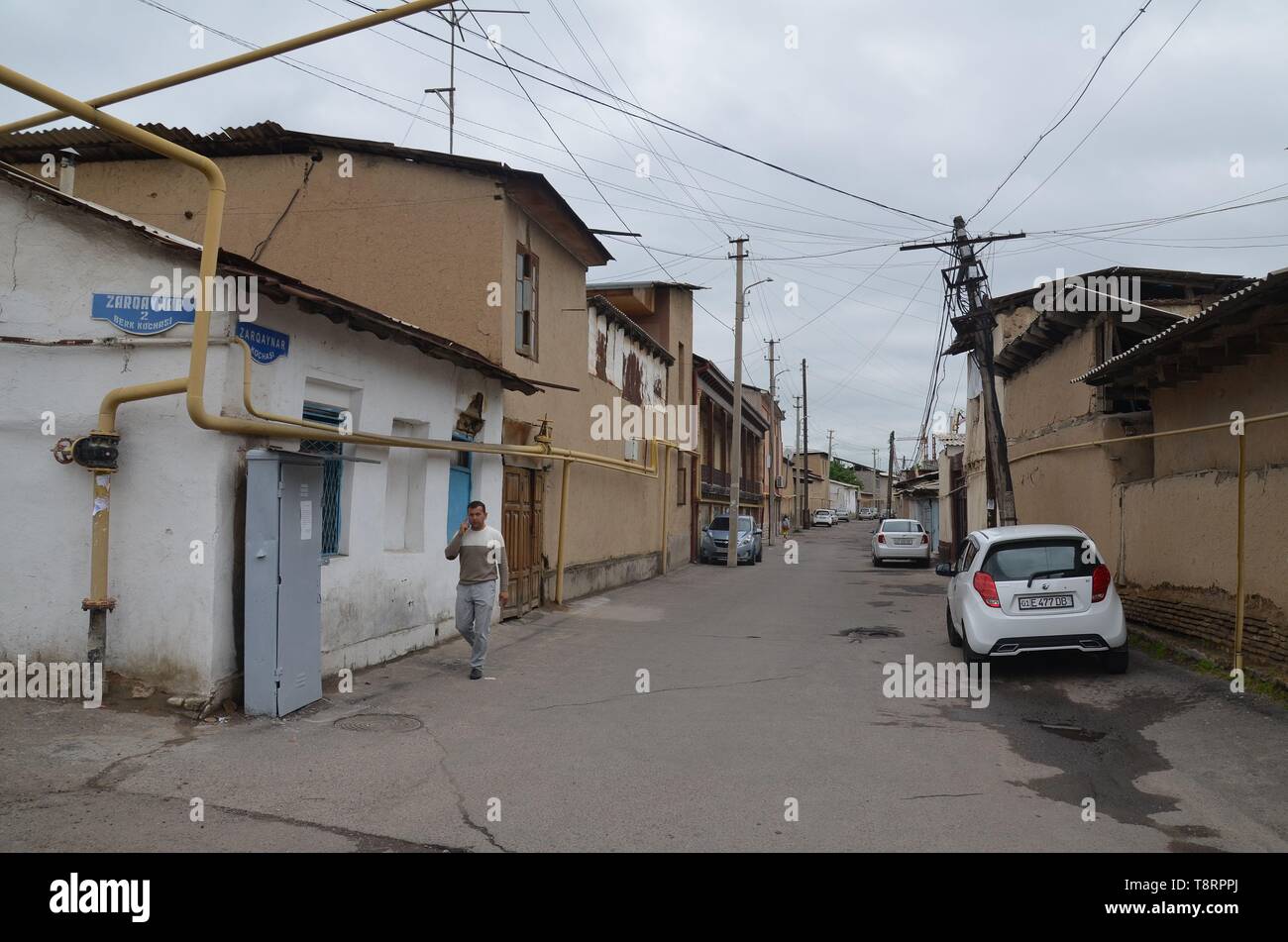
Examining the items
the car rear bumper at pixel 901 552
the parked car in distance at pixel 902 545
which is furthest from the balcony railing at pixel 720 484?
the car rear bumper at pixel 901 552

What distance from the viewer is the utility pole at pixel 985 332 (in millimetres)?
17297

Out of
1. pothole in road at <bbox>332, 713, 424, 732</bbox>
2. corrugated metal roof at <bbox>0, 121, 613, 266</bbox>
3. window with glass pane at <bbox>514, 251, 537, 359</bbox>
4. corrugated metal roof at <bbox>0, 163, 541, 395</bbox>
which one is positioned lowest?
pothole in road at <bbox>332, 713, 424, 732</bbox>

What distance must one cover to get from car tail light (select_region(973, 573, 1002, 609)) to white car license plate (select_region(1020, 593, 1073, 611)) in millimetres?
249

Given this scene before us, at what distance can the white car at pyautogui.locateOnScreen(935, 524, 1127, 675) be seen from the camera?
9.45 meters

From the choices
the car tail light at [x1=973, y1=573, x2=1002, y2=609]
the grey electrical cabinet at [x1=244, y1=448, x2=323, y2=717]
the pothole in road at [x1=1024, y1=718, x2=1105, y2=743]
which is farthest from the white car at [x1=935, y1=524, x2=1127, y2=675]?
the grey electrical cabinet at [x1=244, y1=448, x2=323, y2=717]

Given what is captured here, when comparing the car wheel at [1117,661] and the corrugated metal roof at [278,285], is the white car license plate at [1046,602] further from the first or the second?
the corrugated metal roof at [278,285]

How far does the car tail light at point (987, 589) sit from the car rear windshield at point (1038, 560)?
0.07 metres

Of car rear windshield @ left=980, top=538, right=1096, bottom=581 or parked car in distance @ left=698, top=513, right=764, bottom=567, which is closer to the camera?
car rear windshield @ left=980, top=538, right=1096, bottom=581

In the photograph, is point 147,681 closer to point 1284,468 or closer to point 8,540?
point 8,540

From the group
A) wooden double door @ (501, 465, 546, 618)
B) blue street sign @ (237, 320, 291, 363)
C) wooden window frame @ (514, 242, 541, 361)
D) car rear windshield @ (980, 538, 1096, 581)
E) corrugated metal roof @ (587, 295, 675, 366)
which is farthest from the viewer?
corrugated metal roof @ (587, 295, 675, 366)

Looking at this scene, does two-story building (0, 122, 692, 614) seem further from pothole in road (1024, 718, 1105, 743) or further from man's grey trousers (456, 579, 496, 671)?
pothole in road (1024, 718, 1105, 743)

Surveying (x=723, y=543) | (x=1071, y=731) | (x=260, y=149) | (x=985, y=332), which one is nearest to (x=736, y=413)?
(x=723, y=543)

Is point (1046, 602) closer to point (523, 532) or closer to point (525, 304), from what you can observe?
point (523, 532)

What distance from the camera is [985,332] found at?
18.0 m
